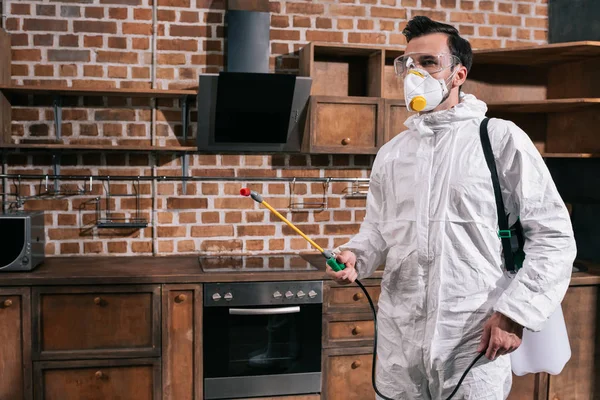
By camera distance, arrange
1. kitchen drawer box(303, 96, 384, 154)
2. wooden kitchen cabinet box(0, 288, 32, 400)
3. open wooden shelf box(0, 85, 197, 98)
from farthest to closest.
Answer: kitchen drawer box(303, 96, 384, 154) → open wooden shelf box(0, 85, 197, 98) → wooden kitchen cabinet box(0, 288, 32, 400)

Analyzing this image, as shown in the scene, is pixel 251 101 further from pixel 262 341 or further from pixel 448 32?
pixel 448 32

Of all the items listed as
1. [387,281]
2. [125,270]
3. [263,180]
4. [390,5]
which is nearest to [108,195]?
[125,270]

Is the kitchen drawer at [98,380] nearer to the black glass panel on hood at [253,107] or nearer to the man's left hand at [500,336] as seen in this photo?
the black glass panel on hood at [253,107]

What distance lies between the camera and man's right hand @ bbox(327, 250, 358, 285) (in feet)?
5.97

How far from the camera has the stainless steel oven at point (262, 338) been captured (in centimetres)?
302

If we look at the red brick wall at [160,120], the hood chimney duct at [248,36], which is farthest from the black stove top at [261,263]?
the hood chimney duct at [248,36]

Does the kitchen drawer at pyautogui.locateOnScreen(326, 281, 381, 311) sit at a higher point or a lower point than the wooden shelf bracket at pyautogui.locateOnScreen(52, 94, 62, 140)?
lower

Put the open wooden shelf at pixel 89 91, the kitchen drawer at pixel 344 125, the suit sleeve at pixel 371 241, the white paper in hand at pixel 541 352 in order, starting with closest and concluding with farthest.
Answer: the white paper in hand at pixel 541 352 < the suit sleeve at pixel 371 241 < the open wooden shelf at pixel 89 91 < the kitchen drawer at pixel 344 125

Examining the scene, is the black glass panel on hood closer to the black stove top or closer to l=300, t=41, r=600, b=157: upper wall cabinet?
l=300, t=41, r=600, b=157: upper wall cabinet

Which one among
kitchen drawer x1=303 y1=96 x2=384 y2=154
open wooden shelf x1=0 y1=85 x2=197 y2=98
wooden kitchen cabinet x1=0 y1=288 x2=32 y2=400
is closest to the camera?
wooden kitchen cabinet x1=0 y1=288 x2=32 y2=400

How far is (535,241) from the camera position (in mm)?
1565

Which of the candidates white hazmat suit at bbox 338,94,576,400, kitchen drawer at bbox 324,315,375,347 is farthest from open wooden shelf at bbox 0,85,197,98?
white hazmat suit at bbox 338,94,576,400

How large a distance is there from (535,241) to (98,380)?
6.94ft

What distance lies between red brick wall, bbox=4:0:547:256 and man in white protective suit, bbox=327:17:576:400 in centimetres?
183
